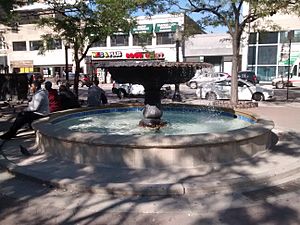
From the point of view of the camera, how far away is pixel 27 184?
5812mm

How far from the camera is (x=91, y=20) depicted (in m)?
16.9

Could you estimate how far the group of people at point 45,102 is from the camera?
8914mm

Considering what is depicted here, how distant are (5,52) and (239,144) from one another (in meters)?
59.1

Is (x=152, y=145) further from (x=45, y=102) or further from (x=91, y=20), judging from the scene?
(x=91, y=20)

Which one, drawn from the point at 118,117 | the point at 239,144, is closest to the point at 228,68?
the point at 118,117

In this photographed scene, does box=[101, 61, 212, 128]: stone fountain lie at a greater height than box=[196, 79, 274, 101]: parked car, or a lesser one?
greater

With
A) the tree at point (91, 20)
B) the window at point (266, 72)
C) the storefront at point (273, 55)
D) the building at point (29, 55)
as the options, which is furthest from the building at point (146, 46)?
the tree at point (91, 20)

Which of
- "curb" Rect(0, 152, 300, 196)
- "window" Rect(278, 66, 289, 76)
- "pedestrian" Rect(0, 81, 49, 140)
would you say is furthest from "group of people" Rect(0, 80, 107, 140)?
"window" Rect(278, 66, 289, 76)

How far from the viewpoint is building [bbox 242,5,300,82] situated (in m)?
39.6

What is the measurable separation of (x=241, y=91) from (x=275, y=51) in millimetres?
23022

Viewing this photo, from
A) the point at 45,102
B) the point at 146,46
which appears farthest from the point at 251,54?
the point at 45,102

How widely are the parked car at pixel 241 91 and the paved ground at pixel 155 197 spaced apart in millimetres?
13962

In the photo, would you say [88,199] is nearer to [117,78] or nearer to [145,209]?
[145,209]

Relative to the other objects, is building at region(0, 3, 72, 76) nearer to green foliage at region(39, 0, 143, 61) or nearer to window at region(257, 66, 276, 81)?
window at region(257, 66, 276, 81)
